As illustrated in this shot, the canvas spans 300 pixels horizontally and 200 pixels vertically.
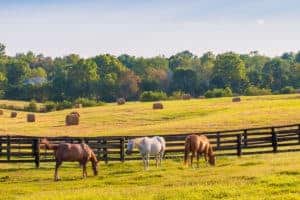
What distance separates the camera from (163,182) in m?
19.0

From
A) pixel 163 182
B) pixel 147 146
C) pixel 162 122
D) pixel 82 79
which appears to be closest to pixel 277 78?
pixel 82 79

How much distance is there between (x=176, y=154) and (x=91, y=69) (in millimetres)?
87197

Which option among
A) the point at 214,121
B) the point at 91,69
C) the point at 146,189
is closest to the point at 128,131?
the point at 214,121

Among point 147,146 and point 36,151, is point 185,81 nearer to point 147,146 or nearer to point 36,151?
point 36,151

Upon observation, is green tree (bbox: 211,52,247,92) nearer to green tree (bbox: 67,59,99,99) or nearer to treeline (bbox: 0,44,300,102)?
treeline (bbox: 0,44,300,102)

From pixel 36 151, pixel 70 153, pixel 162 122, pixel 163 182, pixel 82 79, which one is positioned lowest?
pixel 163 182

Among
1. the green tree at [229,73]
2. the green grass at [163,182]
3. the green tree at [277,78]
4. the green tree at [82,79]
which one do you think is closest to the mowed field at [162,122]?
the green grass at [163,182]

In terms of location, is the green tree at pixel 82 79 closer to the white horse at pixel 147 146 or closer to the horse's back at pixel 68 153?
the white horse at pixel 147 146

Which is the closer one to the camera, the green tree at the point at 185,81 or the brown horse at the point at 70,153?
the brown horse at the point at 70,153

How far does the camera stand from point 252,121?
153 ft

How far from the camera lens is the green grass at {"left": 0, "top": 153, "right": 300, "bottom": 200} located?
15.8 meters

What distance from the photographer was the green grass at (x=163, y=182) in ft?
51.8

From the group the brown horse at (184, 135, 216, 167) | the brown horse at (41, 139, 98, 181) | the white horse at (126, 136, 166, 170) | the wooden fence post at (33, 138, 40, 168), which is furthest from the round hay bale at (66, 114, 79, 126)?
the brown horse at (41, 139, 98, 181)

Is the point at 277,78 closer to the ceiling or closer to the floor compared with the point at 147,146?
closer to the ceiling
